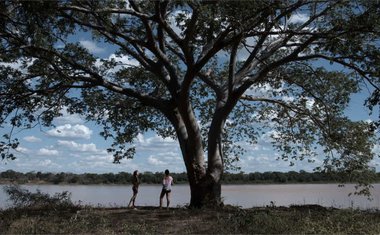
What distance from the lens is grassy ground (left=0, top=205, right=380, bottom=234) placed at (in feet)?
41.7

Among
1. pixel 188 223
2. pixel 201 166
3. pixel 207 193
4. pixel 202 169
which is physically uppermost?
pixel 201 166

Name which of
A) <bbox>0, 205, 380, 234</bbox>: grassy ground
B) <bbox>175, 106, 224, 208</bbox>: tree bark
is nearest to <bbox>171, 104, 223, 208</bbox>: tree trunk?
<bbox>175, 106, 224, 208</bbox>: tree bark

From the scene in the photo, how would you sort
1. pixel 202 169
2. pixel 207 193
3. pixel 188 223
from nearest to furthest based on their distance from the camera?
pixel 188 223, pixel 207 193, pixel 202 169

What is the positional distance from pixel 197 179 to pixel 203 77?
4109mm

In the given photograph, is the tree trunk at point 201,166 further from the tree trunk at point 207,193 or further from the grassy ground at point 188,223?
the grassy ground at point 188,223

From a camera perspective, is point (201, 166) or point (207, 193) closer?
point (207, 193)

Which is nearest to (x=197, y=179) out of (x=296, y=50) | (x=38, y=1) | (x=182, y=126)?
(x=182, y=126)

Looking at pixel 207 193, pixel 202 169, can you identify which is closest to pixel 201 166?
pixel 202 169

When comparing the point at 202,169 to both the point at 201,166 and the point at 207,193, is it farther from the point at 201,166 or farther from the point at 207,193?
the point at 207,193

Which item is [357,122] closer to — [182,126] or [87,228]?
[182,126]

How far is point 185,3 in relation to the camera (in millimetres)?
12195

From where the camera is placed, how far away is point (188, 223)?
Result: 13.9 meters

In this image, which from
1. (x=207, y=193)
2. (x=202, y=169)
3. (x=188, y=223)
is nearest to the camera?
(x=188, y=223)

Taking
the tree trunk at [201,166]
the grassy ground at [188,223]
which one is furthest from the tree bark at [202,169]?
the grassy ground at [188,223]
